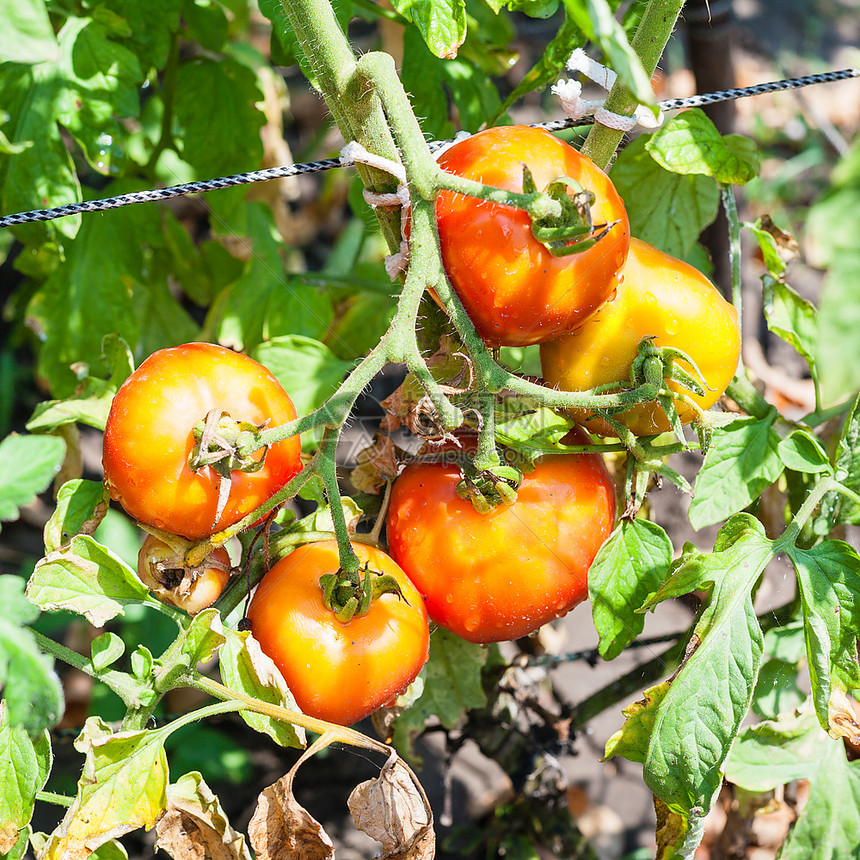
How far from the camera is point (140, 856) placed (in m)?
1.45

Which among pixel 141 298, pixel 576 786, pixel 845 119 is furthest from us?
pixel 845 119

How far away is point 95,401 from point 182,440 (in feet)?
0.91

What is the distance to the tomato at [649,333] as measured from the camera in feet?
2.50

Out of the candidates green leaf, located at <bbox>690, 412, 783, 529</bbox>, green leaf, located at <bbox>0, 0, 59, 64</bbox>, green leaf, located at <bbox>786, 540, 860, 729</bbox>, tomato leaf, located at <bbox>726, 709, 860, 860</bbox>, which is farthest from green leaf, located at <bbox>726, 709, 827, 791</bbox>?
green leaf, located at <bbox>0, 0, 59, 64</bbox>

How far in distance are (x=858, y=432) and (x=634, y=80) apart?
20.3 inches

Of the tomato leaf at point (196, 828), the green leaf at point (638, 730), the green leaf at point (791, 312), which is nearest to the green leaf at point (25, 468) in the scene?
the tomato leaf at point (196, 828)

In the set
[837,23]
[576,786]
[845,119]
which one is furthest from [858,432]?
[837,23]

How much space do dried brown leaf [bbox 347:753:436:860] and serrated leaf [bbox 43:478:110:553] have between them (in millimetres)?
394

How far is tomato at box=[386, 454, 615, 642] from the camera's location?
31.1 inches

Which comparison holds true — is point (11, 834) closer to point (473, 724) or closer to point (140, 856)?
point (473, 724)

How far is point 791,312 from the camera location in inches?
38.2

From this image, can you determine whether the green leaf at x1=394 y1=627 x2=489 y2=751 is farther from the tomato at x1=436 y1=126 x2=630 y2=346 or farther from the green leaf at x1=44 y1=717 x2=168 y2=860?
the tomato at x1=436 y1=126 x2=630 y2=346

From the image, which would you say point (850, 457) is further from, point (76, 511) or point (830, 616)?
point (76, 511)

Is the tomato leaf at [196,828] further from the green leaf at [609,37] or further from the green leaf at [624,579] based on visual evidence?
the green leaf at [609,37]
